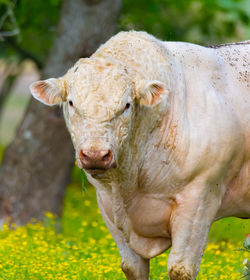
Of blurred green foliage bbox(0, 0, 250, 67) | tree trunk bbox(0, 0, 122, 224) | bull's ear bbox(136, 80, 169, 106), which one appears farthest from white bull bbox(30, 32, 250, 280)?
blurred green foliage bbox(0, 0, 250, 67)

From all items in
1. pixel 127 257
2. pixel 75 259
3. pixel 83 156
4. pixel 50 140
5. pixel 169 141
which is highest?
pixel 83 156

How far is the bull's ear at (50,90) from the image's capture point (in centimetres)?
506

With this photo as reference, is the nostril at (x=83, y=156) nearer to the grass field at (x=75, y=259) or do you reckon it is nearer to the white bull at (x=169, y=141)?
the white bull at (x=169, y=141)

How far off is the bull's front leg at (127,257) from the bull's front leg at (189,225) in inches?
19.5

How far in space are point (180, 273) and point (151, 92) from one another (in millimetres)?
1395

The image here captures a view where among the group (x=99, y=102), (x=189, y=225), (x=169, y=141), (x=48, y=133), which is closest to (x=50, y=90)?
(x=99, y=102)

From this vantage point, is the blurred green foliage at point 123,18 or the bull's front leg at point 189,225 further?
the blurred green foliage at point 123,18

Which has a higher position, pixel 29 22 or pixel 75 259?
pixel 29 22

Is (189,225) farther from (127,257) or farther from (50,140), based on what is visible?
(50,140)

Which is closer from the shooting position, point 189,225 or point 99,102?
point 99,102

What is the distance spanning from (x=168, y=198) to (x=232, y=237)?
4.74m

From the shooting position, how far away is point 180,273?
5.31m

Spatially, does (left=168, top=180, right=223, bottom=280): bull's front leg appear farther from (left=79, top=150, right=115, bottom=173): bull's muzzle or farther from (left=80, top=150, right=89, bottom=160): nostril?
(left=80, top=150, right=89, bottom=160): nostril

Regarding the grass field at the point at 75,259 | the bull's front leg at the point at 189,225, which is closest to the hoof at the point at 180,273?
the bull's front leg at the point at 189,225
